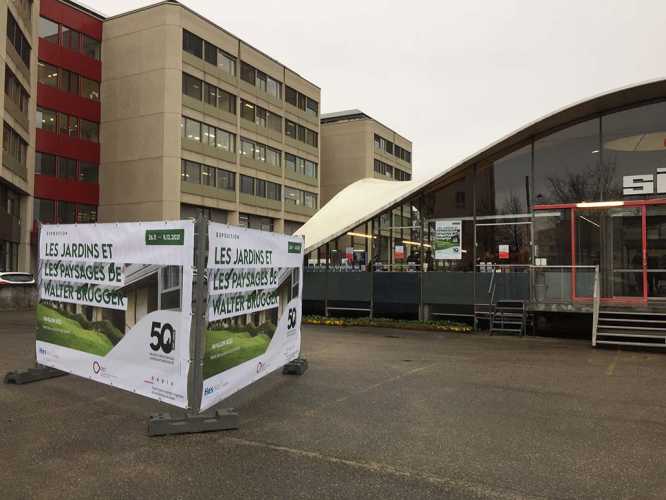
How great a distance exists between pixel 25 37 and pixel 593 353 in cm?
3684

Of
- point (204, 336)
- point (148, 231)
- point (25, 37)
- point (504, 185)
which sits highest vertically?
point (25, 37)

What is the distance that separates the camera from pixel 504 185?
1773 centimetres

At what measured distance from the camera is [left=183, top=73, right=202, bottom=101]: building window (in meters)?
43.9

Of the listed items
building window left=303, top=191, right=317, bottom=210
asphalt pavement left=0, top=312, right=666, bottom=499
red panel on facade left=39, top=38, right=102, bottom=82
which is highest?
red panel on facade left=39, top=38, right=102, bottom=82

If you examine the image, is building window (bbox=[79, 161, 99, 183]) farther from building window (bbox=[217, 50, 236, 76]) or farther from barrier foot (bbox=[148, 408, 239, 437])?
barrier foot (bbox=[148, 408, 239, 437])

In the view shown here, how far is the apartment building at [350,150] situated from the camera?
70.6 m

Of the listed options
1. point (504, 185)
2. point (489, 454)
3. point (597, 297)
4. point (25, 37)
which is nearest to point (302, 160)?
point (25, 37)

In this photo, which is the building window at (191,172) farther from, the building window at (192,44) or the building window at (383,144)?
the building window at (383,144)

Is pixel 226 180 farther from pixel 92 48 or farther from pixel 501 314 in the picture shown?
pixel 501 314

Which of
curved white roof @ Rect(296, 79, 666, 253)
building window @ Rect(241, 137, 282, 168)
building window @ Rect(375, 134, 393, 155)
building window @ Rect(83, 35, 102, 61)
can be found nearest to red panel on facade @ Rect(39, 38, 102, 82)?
building window @ Rect(83, 35, 102, 61)

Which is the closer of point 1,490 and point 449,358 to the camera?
point 1,490

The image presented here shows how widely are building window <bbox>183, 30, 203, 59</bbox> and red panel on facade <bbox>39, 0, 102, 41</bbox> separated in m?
7.11

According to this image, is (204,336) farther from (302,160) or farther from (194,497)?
(302,160)

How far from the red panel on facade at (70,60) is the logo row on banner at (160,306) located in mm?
38335
